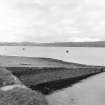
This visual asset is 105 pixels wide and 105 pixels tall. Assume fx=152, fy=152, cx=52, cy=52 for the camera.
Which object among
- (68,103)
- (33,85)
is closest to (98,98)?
(68,103)

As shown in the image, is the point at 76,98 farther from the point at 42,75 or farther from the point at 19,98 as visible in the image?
the point at 19,98

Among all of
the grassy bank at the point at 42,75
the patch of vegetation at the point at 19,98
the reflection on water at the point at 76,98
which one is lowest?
the reflection on water at the point at 76,98

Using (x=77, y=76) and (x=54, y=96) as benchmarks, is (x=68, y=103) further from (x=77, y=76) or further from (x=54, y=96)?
(x=77, y=76)

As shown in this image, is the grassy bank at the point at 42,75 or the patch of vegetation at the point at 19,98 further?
the grassy bank at the point at 42,75

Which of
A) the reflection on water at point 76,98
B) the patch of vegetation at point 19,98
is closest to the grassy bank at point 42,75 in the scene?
the reflection on water at point 76,98

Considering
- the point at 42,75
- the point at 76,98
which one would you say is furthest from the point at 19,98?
the point at 42,75

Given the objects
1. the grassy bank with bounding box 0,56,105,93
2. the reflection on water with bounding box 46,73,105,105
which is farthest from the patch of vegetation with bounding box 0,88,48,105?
the grassy bank with bounding box 0,56,105,93

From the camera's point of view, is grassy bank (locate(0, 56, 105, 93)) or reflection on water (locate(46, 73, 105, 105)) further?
grassy bank (locate(0, 56, 105, 93))

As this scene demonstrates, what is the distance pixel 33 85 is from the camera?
14828 millimetres

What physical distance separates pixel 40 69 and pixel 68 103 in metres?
5.58

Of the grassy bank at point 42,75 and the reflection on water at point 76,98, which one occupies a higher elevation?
the grassy bank at point 42,75

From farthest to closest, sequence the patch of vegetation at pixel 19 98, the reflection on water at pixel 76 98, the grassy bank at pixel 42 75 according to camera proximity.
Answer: the grassy bank at pixel 42 75, the reflection on water at pixel 76 98, the patch of vegetation at pixel 19 98

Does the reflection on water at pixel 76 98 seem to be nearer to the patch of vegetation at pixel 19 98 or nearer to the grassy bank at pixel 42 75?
the grassy bank at pixel 42 75

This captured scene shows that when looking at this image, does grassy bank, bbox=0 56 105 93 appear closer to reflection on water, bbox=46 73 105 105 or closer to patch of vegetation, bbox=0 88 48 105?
reflection on water, bbox=46 73 105 105
